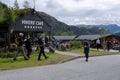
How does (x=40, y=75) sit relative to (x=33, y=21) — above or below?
below

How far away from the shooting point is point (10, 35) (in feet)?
112

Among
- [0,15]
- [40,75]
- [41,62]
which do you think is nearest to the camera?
[40,75]

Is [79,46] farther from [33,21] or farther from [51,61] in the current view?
[51,61]

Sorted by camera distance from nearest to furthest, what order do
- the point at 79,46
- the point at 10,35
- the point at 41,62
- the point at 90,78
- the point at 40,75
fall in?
the point at 90,78
the point at 40,75
the point at 41,62
the point at 10,35
the point at 79,46

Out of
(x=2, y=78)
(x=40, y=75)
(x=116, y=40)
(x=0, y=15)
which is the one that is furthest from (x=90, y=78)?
(x=116, y=40)

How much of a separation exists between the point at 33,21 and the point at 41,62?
1516 centimetres

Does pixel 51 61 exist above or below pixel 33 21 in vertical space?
below

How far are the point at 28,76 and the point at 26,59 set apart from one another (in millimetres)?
6605

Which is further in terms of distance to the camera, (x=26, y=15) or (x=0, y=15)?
(x=26, y=15)

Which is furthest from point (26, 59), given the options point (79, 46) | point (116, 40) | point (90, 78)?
point (116, 40)

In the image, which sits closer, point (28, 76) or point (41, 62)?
point (28, 76)

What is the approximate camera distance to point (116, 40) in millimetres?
61812

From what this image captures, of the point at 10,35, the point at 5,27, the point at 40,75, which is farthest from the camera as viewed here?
the point at 10,35

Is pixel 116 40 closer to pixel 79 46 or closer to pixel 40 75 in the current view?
pixel 79 46
